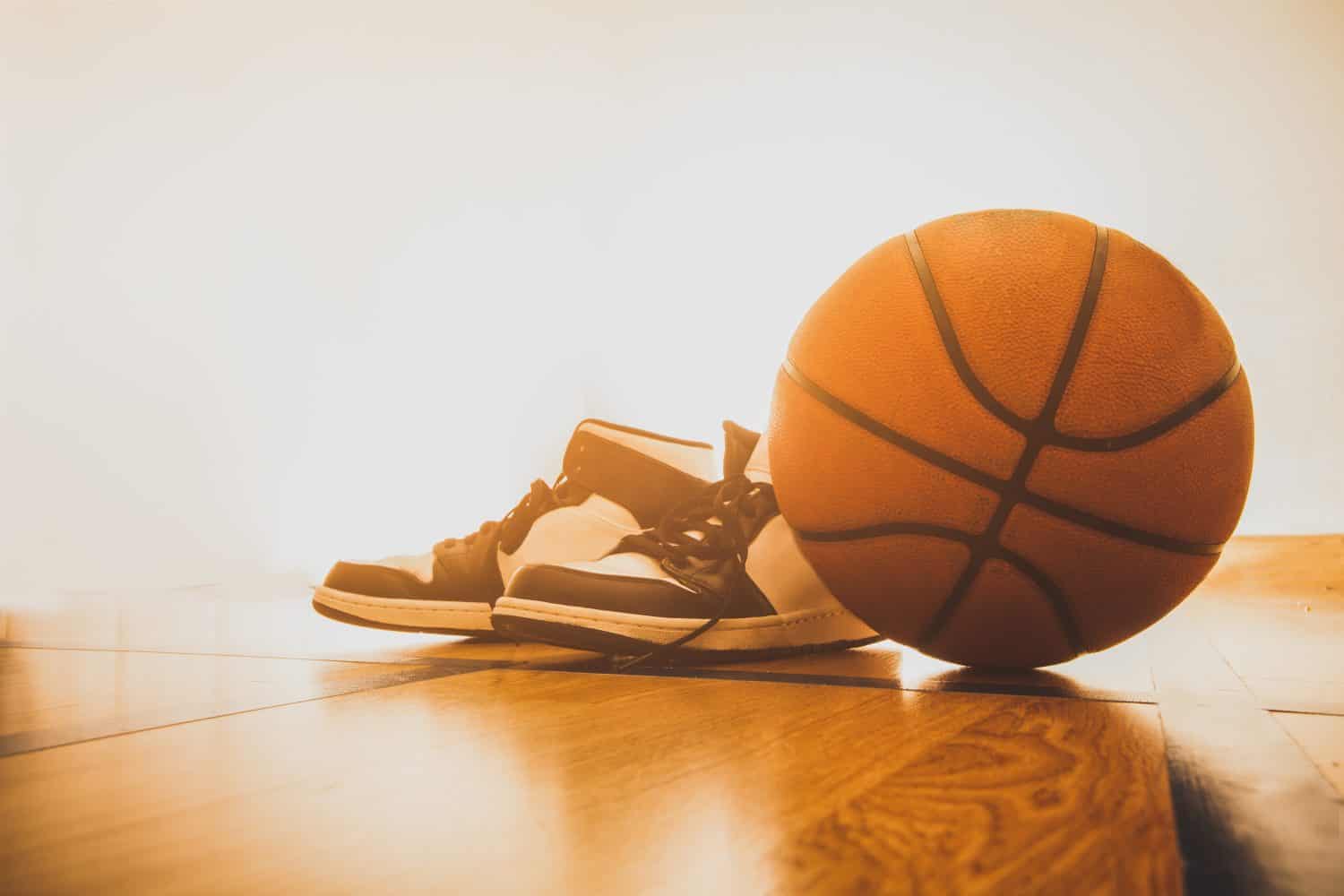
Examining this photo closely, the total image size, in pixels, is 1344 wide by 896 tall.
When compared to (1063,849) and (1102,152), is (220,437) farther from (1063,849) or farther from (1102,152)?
(1102,152)

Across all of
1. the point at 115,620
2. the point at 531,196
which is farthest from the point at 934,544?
the point at 531,196

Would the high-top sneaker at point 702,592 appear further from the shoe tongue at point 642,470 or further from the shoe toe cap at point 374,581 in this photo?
the shoe toe cap at point 374,581

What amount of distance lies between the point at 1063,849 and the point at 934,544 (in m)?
0.42

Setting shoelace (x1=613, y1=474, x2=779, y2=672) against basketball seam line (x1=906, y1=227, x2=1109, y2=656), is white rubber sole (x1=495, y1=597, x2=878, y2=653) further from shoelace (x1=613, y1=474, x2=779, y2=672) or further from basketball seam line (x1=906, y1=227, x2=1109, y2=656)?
basketball seam line (x1=906, y1=227, x2=1109, y2=656)

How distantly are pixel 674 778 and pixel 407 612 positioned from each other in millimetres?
804

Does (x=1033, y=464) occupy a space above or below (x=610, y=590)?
above

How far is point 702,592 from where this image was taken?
1.04 m

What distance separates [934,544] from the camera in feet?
2.68

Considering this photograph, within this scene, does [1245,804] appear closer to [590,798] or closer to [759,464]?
[590,798]

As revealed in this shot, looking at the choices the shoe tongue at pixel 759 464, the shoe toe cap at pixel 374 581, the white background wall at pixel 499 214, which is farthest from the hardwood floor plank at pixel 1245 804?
the white background wall at pixel 499 214

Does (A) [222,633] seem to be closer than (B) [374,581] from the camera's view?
No

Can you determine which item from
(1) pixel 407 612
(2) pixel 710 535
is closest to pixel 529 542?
(1) pixel 407 612

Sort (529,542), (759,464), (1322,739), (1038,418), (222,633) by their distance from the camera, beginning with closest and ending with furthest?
1. (1322,739)
2. (1038,418)
3. (759,464)
4. (529,542)
5. (222,633)

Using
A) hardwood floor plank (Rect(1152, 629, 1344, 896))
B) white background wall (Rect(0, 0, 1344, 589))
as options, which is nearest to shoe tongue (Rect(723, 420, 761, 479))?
hardwood floor plank (Rect(1152, 629, 1344, 896))
